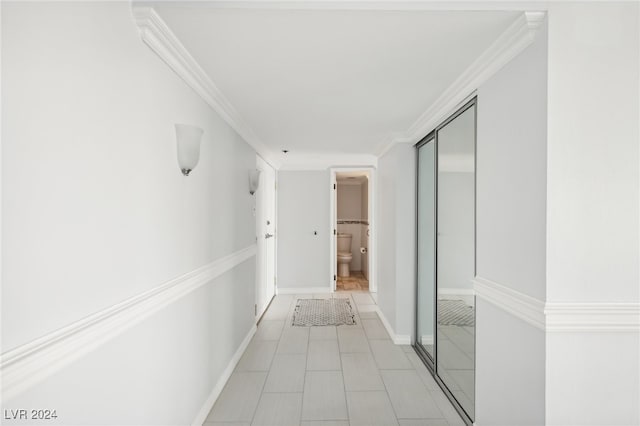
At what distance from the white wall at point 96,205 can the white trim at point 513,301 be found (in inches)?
68.9

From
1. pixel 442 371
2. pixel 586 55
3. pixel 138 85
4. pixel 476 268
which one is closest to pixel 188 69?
pixel 138 85

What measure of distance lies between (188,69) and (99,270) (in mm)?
1267

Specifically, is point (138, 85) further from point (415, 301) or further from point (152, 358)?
point (415, 301)

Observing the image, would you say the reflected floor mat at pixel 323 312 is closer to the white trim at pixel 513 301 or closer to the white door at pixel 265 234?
the white door at pixel 265 234

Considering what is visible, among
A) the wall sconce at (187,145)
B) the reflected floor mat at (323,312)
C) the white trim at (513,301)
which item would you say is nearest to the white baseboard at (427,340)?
the reflected floor mat at (323,312)

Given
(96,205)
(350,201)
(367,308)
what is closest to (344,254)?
(350,201)

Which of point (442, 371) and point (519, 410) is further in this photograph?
point (442, 371)

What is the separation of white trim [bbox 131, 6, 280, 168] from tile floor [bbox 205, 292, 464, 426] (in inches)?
87.6

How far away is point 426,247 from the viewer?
3.48m

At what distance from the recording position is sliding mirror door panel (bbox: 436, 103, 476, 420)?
7.78 feet

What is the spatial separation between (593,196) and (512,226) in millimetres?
349

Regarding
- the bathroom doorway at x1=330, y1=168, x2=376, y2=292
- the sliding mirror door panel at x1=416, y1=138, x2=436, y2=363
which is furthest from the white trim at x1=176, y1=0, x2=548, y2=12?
the bathroom doorway at x1=330, y1=168, x2=376, y2=292

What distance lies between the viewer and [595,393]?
1432mm

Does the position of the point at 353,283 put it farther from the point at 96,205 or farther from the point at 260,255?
the point at 96,205
